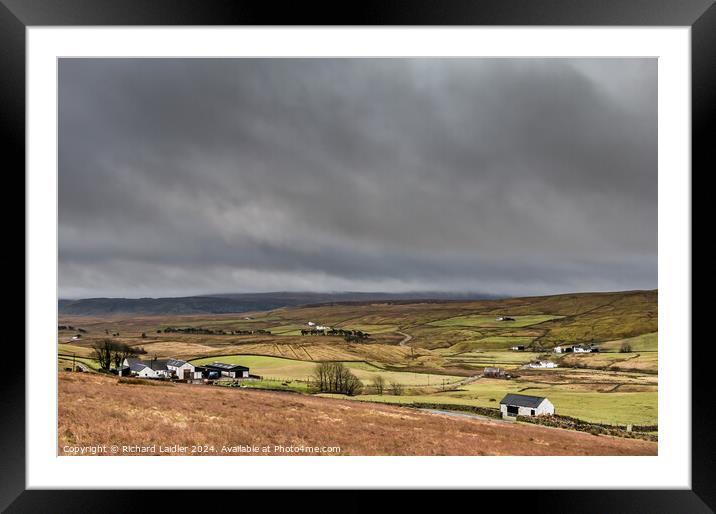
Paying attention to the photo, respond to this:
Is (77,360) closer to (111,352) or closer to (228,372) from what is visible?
(111,352)

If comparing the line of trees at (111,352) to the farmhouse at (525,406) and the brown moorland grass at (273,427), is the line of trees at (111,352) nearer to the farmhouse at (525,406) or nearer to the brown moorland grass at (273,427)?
the brown moorland grass at (273,427)

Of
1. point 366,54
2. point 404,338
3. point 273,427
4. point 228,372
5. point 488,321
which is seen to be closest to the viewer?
point 366,54

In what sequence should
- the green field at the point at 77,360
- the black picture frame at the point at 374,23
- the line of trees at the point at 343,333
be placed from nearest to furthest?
the black picture frame at the point at 374,23
the green field at the point at 77,360
the line of trees at the point at 343,333

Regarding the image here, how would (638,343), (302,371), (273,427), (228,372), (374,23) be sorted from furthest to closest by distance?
(302,371) → (228,372) → (638,343) → (273,427) → (374,23)

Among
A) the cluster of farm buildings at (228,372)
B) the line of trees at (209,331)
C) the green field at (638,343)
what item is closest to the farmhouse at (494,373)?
the cluster of farm buildings at (228,372)

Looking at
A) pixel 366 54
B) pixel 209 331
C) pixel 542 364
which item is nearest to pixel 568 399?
pixel 542 364

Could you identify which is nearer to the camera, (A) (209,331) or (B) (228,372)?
(B) (228,372)

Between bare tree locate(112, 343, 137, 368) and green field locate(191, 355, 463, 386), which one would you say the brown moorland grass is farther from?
green field locate(191, 355, 463, 386)

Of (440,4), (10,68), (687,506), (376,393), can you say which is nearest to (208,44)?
(10,68)

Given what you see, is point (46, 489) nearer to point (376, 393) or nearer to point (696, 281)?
point (376, 393)
